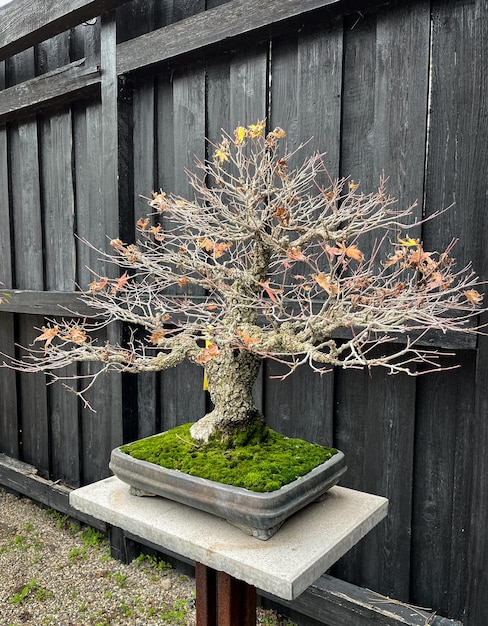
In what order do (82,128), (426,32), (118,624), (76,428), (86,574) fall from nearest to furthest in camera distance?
1. (426,32)
2. (118,624)
3. (86,574)
4. (82,128)
5. (76,428)

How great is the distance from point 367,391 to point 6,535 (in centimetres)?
200

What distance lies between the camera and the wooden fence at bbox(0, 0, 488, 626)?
4.49 ft

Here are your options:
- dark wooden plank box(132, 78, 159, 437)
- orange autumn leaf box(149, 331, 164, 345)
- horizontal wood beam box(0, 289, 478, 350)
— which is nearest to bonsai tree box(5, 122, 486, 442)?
orange autumn leaf box(149, 331, 164, 345)

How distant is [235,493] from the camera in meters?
0.94

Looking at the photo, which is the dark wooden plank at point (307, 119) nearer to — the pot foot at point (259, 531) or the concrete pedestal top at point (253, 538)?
the concrete pedestal top at point (253, 538)

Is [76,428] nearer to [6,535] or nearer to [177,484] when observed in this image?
[6,535]

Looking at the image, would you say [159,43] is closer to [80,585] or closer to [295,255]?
[295,255]

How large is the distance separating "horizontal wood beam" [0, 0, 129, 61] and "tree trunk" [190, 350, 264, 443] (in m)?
1.64

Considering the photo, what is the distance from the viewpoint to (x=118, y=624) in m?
1.81

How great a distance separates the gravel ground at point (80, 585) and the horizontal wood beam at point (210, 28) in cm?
210

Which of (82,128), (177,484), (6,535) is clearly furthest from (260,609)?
(82,128)

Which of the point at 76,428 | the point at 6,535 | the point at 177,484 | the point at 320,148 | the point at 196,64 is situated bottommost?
the point at 6,535

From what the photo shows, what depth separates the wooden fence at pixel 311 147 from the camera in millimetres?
1368

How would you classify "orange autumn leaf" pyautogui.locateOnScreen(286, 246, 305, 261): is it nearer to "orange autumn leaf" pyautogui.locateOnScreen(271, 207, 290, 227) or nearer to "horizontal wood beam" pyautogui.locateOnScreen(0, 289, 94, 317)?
"orange autumn leaf" pyautogui.locateOnScreen(271, 207, 290, 227)
